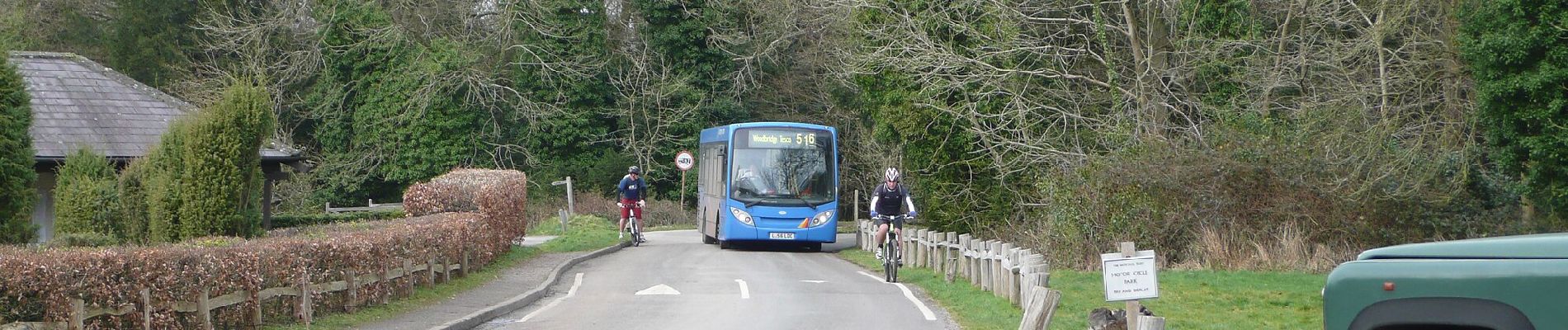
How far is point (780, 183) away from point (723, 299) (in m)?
11.9

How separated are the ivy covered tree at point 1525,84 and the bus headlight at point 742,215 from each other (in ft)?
44.8

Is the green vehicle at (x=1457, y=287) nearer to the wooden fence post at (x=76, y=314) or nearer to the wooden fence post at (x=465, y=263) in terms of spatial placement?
the wooden fence post at (x=76, y=314)

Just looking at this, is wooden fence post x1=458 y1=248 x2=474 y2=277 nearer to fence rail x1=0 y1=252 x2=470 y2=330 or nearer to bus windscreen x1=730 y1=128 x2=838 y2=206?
fence rail x1=0 y1=252 x2=470 y2=330

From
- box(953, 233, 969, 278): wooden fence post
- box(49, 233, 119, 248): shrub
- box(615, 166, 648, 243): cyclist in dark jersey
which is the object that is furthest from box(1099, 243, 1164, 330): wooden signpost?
box(615, 166, 648, 243): cyclist in dark jersey

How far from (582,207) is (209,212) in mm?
28879

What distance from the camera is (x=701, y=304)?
15039mm

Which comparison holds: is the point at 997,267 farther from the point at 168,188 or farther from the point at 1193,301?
the point at 168,188

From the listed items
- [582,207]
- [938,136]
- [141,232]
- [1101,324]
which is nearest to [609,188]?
[582,207]

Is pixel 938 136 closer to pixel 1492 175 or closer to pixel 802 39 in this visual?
pixel 1492 175

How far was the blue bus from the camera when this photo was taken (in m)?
27.4

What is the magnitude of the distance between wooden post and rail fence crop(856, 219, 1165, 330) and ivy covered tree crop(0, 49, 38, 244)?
39.3 ft

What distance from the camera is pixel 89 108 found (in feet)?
83.4

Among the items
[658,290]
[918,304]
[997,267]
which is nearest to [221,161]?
[658,290]

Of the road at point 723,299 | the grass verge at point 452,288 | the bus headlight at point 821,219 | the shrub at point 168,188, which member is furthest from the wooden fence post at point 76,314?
the bus headlight at point 821,219
